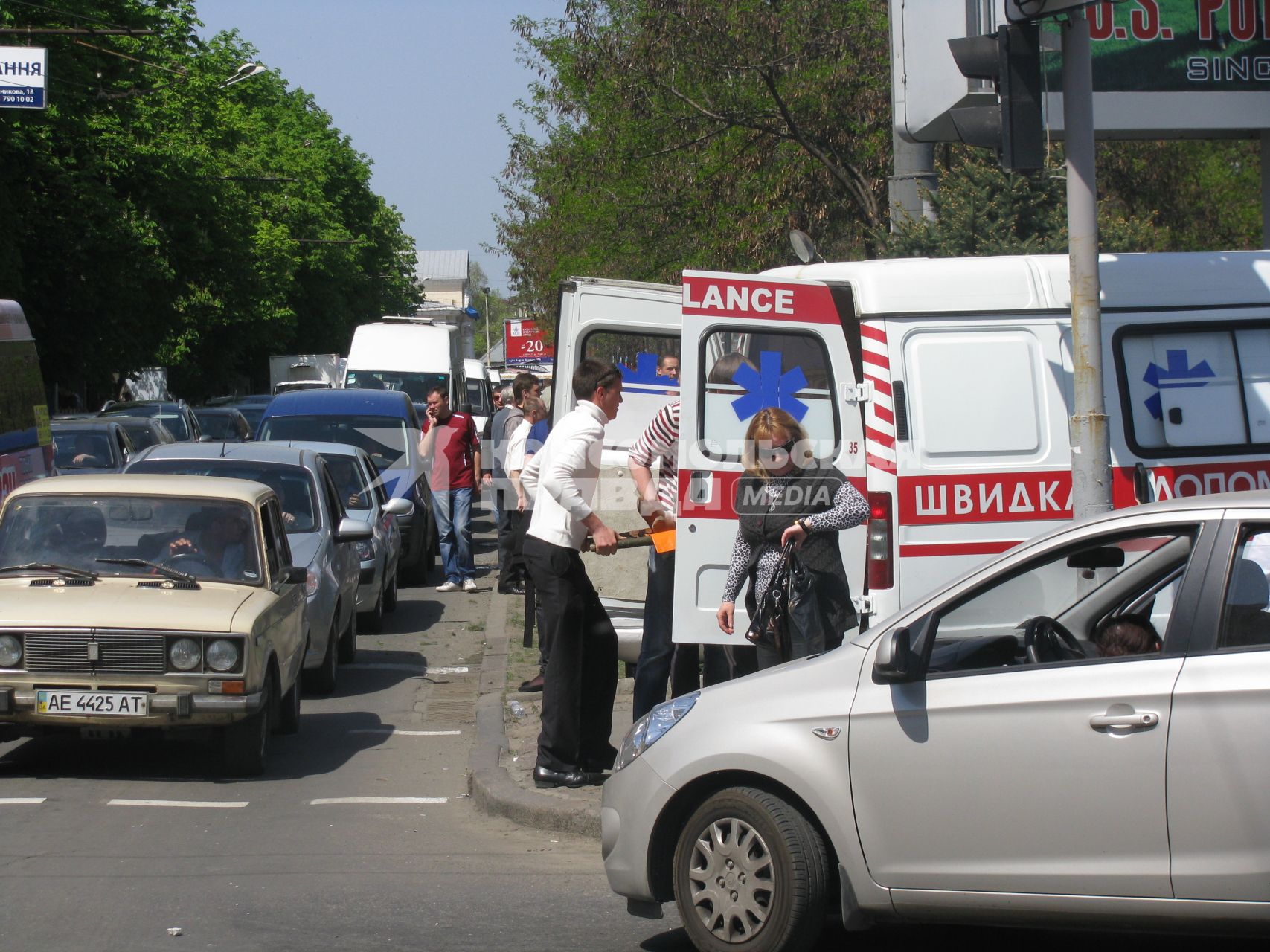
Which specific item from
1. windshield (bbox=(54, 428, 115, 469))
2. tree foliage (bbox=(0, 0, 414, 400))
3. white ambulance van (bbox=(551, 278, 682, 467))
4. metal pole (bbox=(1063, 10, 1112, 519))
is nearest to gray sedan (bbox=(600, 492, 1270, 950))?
metal pole (bbox=(1063, 10, 1112, 519))

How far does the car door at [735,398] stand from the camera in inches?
314

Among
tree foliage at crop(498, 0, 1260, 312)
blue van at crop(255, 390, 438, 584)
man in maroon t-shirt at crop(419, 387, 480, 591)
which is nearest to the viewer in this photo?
man in maroon t-shirt at crop(419, 387, 480, 591)

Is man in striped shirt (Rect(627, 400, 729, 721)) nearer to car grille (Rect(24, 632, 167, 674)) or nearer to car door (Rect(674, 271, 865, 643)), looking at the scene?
car door (Rect(674, 271, 865, 643))

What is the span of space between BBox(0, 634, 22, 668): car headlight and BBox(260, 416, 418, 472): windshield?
1036 cm

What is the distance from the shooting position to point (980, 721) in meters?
4.72

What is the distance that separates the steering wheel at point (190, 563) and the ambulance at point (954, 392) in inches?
107

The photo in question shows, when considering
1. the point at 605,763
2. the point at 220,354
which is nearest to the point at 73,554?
the point at 605,763

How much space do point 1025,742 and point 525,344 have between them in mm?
49964

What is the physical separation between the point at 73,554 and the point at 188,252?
35420 millimetres

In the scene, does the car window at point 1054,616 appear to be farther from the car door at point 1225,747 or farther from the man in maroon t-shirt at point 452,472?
the man in maroon t-shirt at point 452,472

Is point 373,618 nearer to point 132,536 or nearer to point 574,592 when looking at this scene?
point 132,536

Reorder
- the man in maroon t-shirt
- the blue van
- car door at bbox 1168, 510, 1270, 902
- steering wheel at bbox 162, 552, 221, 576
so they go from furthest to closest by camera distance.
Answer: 1. the blue van
2. the man in maroon t-shirt
3. steering wheel at bbox 162, 552, 221, 576
4. car door at bbox 1168, 510, 1270, 902

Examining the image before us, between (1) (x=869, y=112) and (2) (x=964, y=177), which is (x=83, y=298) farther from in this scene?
(2) (x=964, y=177)

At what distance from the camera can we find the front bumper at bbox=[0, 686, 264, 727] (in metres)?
7.75
